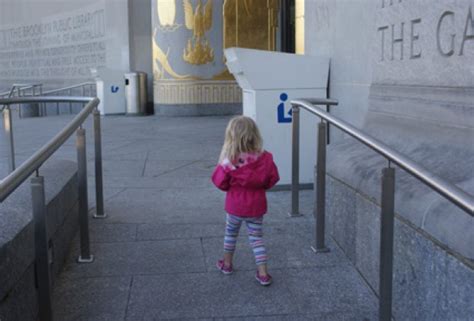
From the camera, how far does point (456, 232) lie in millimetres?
2631

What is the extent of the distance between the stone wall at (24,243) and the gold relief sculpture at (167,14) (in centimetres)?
1090

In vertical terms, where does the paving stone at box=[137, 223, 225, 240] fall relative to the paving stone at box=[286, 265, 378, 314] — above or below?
above

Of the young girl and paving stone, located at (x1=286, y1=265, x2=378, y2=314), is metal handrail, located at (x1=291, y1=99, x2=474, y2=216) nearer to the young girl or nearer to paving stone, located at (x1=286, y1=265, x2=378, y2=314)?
the young girl

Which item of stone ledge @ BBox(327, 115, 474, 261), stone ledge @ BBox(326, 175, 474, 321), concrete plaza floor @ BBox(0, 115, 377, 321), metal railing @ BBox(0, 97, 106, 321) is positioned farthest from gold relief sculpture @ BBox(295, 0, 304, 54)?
metal railing @ BBox(0, 97, 106, 321)

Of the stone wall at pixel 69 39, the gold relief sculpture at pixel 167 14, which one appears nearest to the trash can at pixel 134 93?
the stone wall at pixel 69 39

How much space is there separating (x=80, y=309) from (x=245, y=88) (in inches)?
141

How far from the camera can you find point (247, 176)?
3.80 m

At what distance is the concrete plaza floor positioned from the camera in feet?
11.6

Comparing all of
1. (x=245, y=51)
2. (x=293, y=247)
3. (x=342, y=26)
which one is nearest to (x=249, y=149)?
(x=293, y=247)

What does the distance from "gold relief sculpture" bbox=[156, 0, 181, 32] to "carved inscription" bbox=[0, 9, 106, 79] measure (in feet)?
12.7

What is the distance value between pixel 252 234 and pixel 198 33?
1170cm

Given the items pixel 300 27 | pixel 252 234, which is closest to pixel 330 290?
pixel 252 234

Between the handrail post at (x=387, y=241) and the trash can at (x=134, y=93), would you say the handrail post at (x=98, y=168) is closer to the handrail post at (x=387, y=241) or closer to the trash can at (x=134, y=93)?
the handrail post at (x=387, y=241)

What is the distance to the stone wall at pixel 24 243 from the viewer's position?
2.71 m
